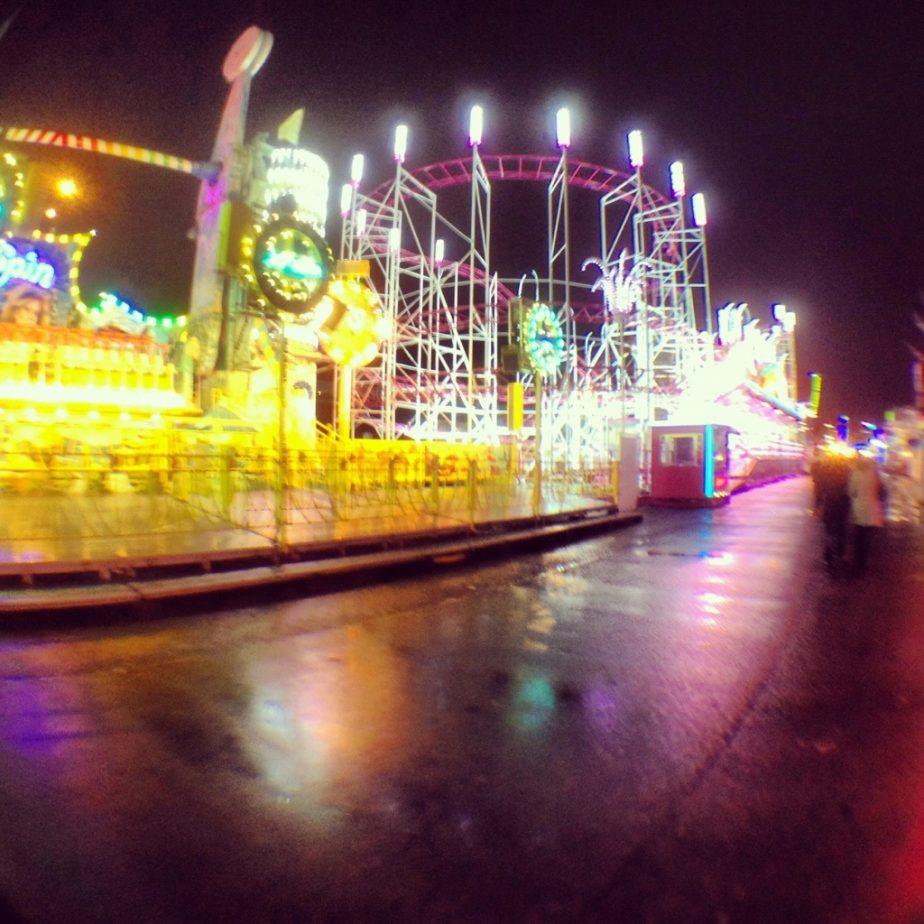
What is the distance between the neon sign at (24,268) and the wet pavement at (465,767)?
1726 centimetres

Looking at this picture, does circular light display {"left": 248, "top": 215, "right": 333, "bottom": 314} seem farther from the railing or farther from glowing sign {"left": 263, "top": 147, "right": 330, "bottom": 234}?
glowing sign {"left": 263, "top": 147, "right": 330, "bottom": 234}

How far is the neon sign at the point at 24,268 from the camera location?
19797 mm

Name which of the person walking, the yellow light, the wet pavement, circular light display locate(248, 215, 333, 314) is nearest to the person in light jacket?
the person walking

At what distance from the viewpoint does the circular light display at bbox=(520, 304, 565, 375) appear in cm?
1355

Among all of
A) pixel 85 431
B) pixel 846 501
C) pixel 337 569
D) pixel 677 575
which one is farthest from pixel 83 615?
pixel 85 431

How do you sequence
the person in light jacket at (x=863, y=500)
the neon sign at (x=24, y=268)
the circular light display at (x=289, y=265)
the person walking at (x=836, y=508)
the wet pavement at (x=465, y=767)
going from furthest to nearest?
1. the neon sign at (x=24, y=268)
2. the circular light display at (x=289, y=265)
3. the person walking at (x=836, y=508)
4. the person in light jacket at (x=863, y=500)
5. the wet pavement at (x=465, y=767)

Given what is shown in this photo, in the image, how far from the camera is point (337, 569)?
29.5ft

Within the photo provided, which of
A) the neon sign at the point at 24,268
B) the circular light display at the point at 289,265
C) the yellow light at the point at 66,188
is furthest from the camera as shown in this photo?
the yellow light at the point at 66,188

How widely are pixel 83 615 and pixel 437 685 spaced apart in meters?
3.84

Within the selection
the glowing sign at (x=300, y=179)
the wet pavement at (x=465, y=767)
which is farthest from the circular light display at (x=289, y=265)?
the glowing sign at (x=300, y=179)

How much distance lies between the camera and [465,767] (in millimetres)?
3637

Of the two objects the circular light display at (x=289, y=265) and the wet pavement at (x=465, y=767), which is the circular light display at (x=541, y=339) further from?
the wet pavement at (x=465, y=767)

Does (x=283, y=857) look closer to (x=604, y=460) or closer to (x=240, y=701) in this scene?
(x=240, y=701)

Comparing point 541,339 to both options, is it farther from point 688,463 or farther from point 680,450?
point 688,463
